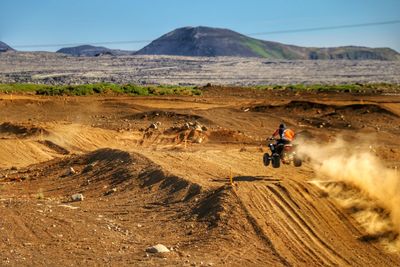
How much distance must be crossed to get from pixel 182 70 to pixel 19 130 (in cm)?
9458

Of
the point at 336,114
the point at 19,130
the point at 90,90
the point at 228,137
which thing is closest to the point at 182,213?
the point at 228,137

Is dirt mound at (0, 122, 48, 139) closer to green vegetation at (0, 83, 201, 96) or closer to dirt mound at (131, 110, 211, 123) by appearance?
dirt mound at (131, 110, 211, 123)

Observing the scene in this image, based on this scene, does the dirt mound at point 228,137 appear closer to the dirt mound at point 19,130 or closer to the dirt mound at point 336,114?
the dirt mound at point 336,114

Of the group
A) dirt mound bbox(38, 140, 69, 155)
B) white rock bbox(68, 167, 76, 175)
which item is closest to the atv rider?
white rock bbox(68, 167, 76, 175)

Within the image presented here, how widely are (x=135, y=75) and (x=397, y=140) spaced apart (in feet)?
283

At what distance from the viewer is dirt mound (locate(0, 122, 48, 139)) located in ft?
118

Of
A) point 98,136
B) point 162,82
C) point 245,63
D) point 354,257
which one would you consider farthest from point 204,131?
point 245,63

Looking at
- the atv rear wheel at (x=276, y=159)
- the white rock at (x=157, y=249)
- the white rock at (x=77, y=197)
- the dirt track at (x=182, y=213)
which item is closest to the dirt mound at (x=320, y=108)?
the dirt track at (x=182, y=213)

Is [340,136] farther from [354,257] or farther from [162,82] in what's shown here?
[162,82]

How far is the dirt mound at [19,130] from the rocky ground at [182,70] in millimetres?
58503

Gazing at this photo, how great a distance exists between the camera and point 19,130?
37594 mm

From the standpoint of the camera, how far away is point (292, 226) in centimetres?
1477

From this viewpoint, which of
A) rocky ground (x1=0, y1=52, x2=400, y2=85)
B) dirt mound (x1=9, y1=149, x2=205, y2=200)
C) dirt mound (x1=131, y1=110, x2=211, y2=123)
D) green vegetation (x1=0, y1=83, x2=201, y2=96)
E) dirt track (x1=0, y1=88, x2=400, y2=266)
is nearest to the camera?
dirt track (x1=0, y1=88, x2=400, y2=266)

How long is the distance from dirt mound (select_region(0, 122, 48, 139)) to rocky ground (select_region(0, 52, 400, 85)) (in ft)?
192
